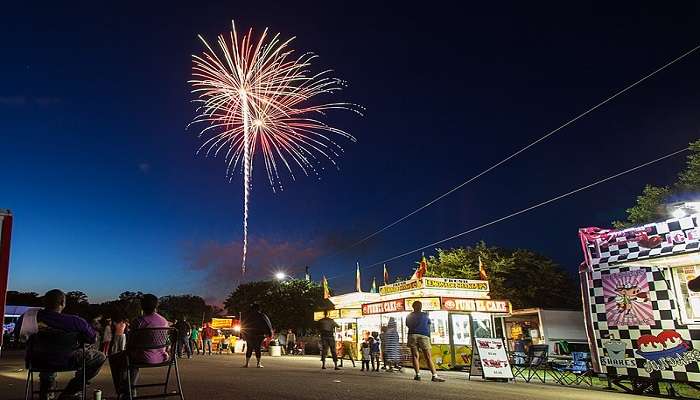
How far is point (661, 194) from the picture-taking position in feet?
91.6

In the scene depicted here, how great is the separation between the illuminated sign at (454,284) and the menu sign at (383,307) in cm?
155

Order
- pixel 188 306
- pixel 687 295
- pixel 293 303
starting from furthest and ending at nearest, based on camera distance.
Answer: pixel 188 306 < pixel 293 303 < pixel 687 295

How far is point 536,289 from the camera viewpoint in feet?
139

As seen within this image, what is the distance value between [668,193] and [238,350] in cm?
2815

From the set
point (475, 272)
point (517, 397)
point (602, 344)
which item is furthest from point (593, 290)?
point (475, 272)

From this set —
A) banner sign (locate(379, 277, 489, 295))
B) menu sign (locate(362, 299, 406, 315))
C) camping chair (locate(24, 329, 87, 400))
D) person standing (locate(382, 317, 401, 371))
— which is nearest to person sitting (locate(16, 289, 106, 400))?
camping chair (locate(24, 329, 87, 400))

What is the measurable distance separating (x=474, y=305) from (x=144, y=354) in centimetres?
1810

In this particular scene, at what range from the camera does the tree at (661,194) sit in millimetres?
26094

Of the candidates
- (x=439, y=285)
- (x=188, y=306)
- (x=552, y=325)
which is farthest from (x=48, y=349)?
(x=188, y=306)

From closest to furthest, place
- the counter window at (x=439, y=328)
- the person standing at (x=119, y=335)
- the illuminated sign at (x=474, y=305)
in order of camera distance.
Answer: the person standing at (x=119, y=335) < the illuminated sign at (x=474, y=305) < the counter window at (x=439, y=328)

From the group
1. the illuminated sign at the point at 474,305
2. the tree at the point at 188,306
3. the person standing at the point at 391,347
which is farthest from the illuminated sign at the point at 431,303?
the tree at the point at 188,306

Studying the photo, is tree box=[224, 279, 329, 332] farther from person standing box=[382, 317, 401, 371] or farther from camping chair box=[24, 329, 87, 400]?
camping chair box=[24, 329, 87, 400]

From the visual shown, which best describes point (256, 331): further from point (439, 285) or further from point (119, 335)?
point (439, 285)

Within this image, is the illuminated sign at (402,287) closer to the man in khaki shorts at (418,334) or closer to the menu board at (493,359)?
the menu board at (493,359)
